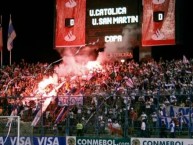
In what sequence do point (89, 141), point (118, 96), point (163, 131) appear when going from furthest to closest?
point (118, 96), point (89, 141), point (163, 131)

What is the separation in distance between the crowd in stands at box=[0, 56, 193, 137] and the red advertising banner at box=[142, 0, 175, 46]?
1.67 metres

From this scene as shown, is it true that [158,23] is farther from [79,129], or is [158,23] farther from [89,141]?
[89,141]

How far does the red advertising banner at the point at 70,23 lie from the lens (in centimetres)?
4334

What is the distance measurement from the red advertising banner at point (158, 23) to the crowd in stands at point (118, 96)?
1674mm

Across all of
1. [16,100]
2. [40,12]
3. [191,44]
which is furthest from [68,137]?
[40,12]

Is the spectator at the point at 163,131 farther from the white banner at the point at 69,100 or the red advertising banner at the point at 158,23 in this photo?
the red advertising banner at the point at 158,23

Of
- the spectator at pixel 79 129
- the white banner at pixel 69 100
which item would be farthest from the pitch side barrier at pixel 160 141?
the white banner at pixel 69 100

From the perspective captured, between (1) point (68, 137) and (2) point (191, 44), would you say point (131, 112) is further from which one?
(2) point (191, 44)

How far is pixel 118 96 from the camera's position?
92.2 ft

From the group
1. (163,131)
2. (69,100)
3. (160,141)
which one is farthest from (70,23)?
(160,141)

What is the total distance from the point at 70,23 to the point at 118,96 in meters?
16.9

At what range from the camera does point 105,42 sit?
42000mm

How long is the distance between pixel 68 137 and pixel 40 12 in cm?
2849

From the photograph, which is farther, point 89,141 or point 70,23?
point 70,23
